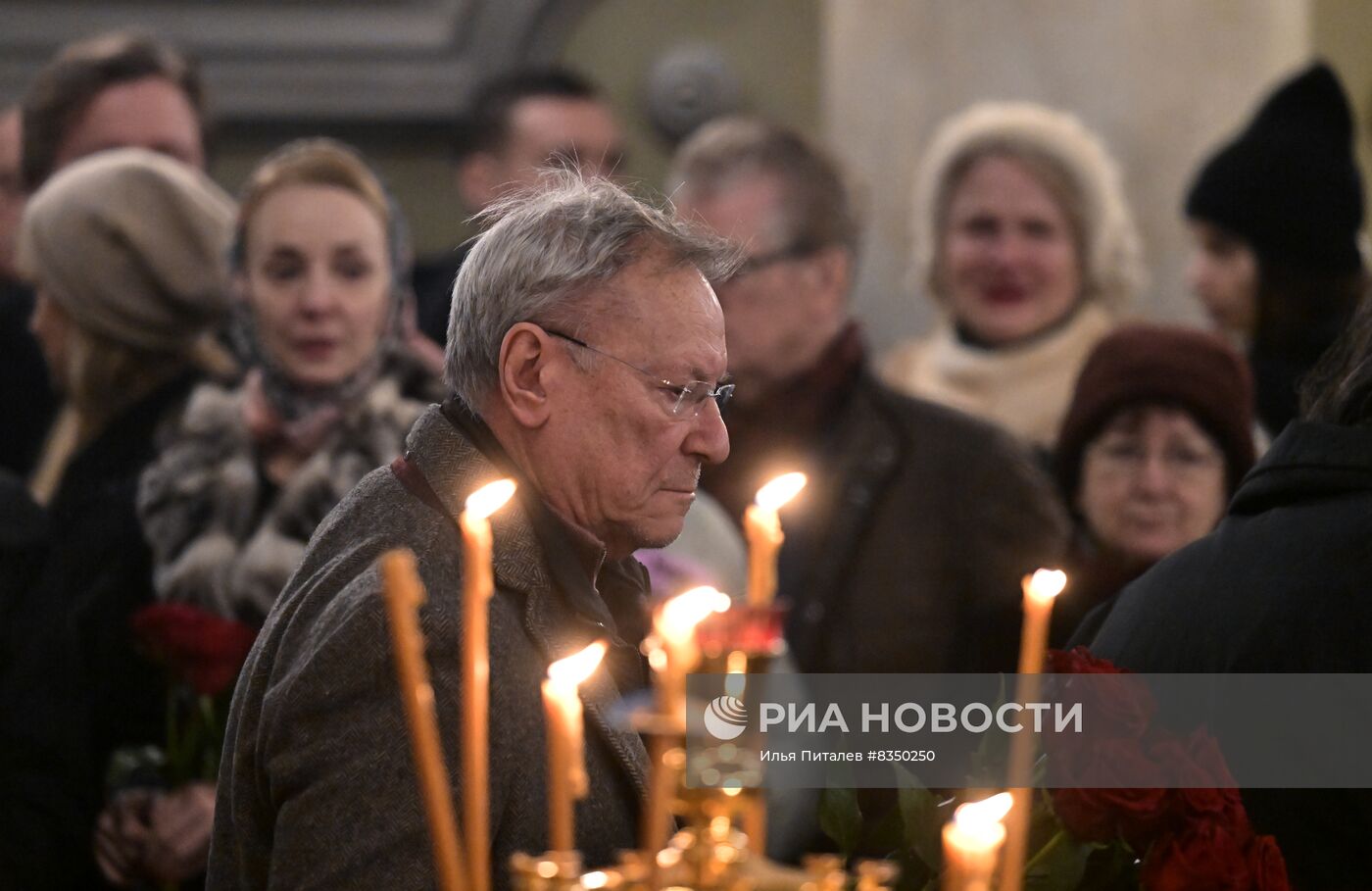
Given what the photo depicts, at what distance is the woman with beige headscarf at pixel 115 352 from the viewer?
346 centimetres

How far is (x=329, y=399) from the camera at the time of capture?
3629mm

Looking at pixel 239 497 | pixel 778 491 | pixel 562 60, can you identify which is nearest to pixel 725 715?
pixel 778 491

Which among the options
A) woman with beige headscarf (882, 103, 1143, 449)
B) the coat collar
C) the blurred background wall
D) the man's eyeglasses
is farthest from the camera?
the blurred background wall

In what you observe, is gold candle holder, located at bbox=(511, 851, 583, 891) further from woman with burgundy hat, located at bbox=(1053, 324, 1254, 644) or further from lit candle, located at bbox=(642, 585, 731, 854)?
woman with burgundy hat, located at bbox=(1053, 324, 1254, 644)

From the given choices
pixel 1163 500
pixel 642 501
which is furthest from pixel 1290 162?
pixel 642 501

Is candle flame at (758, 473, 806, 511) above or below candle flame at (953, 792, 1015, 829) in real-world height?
above

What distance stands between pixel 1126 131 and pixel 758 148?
5.53 ft

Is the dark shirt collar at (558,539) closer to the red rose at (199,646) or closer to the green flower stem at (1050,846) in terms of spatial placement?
the green flower stem at (1050,846)

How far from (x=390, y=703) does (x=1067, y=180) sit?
9.12 feet

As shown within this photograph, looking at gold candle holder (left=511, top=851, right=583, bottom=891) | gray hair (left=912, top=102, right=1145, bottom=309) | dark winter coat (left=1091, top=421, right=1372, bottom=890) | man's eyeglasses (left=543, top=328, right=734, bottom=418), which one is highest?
gray hair (left=912, top=102, right=1145, bottom=309)

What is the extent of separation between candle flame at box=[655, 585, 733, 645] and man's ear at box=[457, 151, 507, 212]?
11.8ft

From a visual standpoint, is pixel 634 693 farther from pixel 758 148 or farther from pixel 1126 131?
pixel 1126 131

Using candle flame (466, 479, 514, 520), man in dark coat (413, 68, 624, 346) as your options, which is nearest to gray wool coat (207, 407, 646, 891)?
candle flame (466, 479, 514, 520)

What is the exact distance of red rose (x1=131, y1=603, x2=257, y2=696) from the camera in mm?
3102
